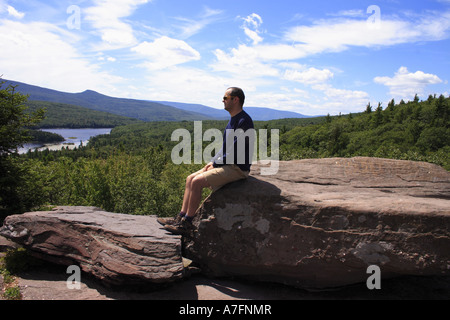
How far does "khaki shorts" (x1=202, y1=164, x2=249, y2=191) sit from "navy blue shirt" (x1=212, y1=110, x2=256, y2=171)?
123 mm

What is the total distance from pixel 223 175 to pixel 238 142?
87cm

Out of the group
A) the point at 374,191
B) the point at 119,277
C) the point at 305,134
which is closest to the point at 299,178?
the point at 374,191

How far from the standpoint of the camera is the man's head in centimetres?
702

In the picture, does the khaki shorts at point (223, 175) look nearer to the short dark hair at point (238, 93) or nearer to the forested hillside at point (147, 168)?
the short dark hair at point (238, 93)

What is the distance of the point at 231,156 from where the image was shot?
697 centimetres

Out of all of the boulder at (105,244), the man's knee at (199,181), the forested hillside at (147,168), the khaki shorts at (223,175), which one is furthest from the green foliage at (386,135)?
the boulder at (105,244)

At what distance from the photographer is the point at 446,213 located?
5918 mm

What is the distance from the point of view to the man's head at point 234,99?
7.02 metres

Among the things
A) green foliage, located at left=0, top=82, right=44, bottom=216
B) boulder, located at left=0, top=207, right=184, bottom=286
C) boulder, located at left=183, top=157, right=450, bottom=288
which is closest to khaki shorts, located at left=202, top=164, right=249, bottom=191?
boulder, located at left=183, top=157, right=450, bottom=288

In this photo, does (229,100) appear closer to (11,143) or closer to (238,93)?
(238,93)

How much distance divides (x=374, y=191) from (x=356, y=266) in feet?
7.28

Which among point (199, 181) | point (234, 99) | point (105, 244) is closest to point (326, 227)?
point (199, 181)
